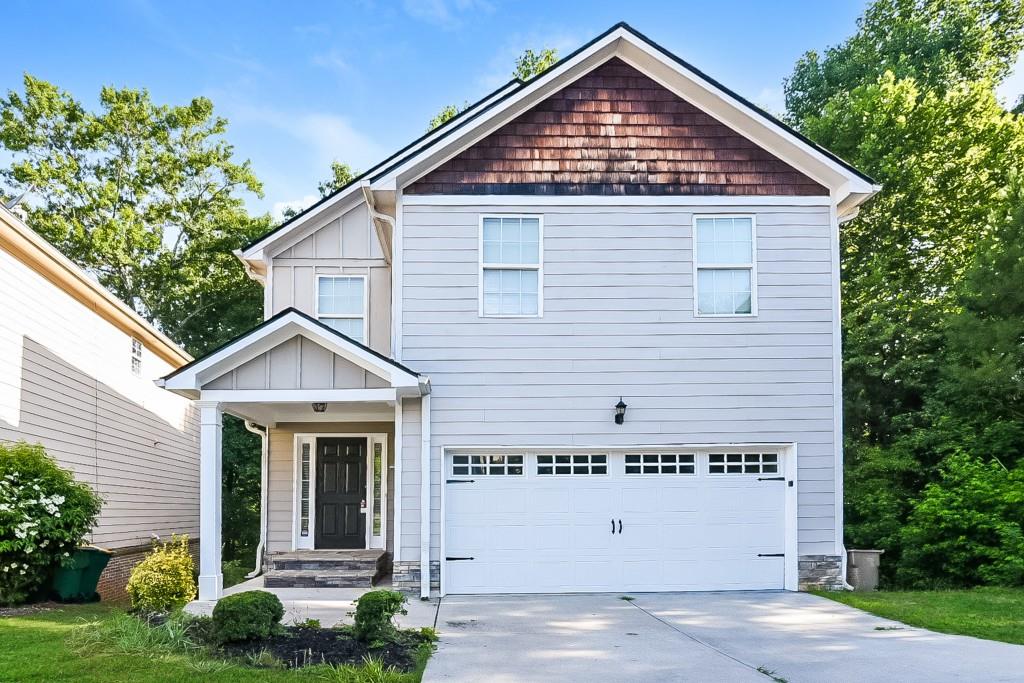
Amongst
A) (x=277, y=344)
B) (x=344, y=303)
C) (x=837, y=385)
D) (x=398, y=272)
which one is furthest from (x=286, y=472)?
(x=837, y=385)

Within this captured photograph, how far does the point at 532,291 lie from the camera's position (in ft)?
41.0

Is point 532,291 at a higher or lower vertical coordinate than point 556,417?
higher

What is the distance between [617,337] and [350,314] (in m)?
4.52

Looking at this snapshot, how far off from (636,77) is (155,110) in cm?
2072

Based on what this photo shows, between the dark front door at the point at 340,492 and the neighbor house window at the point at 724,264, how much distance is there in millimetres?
6099

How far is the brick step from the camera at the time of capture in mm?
→ 13070

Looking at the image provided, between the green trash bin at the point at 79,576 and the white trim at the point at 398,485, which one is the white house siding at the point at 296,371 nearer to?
the white trim at the point at 398,485

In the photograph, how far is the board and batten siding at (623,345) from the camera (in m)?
12.3

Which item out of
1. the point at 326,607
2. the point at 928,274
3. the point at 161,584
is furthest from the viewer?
the point at 928,274

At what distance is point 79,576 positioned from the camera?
38.0 ft

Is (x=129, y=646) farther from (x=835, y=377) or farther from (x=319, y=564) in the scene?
(x=835, y=377)

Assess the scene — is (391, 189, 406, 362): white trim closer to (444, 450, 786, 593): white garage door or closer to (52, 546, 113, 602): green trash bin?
(444, 450, 786, 593): white garage door

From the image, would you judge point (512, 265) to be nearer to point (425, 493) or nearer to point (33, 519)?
point (425, 493)

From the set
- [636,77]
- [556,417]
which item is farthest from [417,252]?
[636,77]
